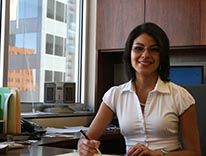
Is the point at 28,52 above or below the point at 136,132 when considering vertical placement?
above

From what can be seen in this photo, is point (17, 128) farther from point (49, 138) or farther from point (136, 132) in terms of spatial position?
point (136, 132)

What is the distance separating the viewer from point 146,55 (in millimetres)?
1687

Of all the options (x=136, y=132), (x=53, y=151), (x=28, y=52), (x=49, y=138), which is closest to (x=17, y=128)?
(x=49, y=138)

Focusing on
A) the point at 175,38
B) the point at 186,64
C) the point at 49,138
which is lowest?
the point at 49,138

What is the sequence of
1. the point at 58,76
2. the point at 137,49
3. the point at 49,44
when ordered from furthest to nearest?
the point at 58,76 < the point at 49,44 < the point at 137,49

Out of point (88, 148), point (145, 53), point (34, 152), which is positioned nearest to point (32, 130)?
point (34, 152)

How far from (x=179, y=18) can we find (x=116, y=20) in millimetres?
575

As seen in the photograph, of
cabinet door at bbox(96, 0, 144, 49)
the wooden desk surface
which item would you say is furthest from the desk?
cabinet door at bbox(96, 0, 144, 49)

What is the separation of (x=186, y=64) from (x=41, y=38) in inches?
50.6

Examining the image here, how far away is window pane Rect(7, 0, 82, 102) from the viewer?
2.94m

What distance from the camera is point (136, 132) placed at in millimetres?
1693

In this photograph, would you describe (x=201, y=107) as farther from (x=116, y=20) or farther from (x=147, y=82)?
(x=116, y=20)

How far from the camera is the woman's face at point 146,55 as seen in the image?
1692 millimetres

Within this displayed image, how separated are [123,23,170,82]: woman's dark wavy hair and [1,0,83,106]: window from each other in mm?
1307
